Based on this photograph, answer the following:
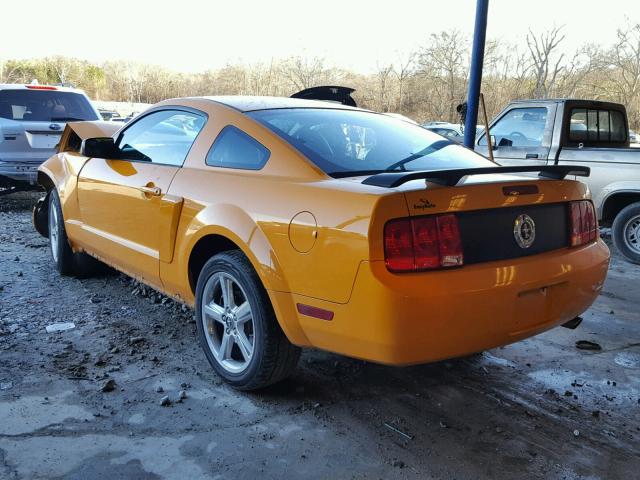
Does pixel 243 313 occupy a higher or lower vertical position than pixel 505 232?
lower

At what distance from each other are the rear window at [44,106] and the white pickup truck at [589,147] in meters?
6.08

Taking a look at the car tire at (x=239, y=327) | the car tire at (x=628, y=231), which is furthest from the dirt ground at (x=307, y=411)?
the car tire at (x=628, y=231)

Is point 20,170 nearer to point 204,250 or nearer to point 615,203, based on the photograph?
point 204,250

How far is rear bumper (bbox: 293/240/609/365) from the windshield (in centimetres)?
72

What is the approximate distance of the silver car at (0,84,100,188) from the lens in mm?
8250

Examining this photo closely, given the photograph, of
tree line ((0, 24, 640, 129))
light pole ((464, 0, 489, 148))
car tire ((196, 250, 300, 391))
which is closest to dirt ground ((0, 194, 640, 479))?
car tire ((196, 250, 300, 391))

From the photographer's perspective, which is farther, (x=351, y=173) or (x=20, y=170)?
(x=20, y=170)

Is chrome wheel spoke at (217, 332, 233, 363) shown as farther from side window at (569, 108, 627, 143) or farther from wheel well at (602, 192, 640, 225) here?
side window at (569, 108, 627, 143)

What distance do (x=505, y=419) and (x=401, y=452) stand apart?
65cm

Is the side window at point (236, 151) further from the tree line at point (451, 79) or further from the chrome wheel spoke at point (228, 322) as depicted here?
the tree line at point (451, 79)

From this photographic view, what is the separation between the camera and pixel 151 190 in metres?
3.58

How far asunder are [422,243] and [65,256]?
3.75m

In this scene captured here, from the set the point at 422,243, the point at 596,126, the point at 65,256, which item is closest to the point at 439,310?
the point at 422,243

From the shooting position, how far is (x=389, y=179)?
2455mm
